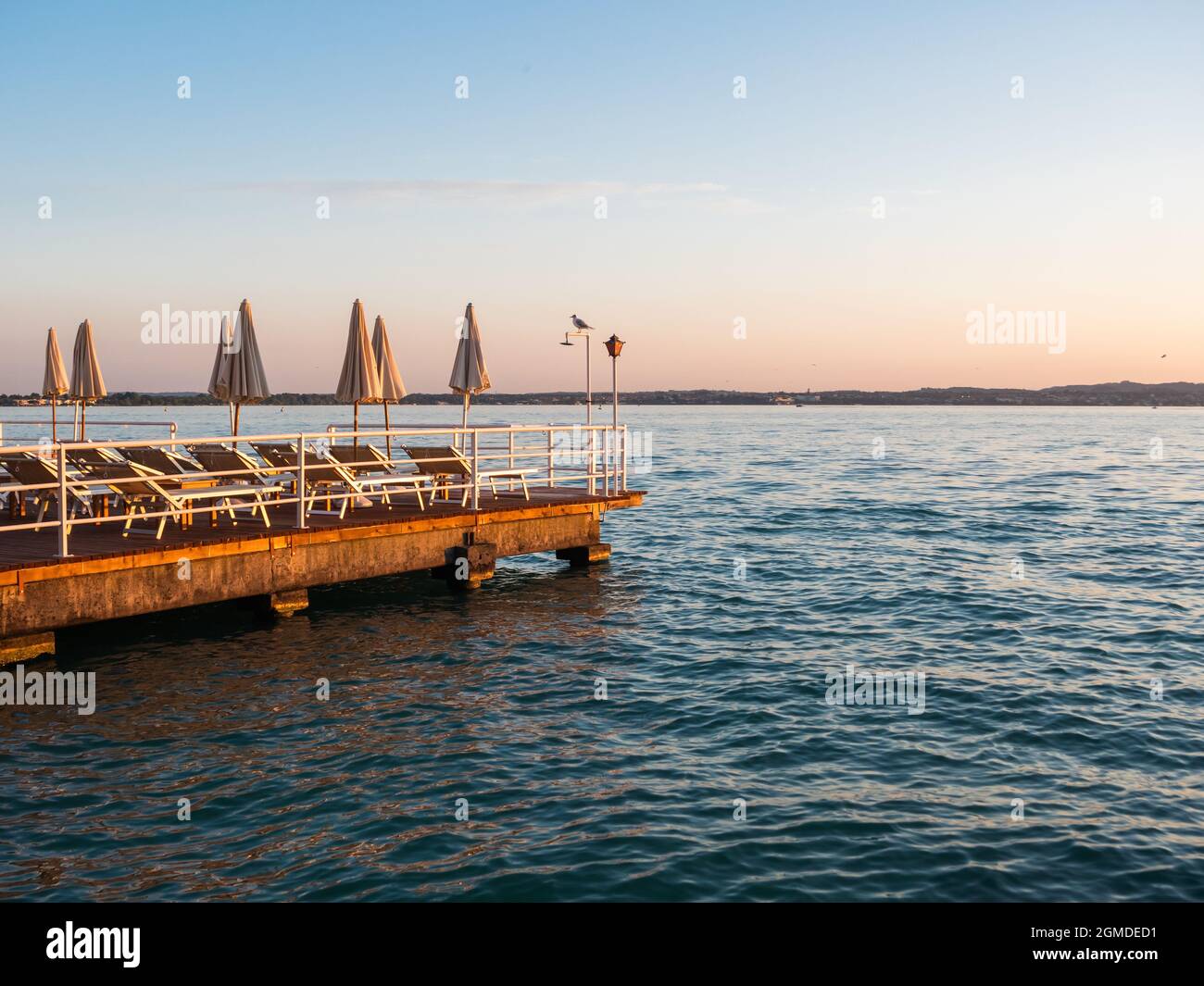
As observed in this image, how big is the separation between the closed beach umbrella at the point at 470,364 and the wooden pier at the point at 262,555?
76.7 inches

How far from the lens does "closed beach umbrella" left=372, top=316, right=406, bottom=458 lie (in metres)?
17.8

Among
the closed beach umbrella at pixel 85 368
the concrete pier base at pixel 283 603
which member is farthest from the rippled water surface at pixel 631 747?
the closed beach umbrella at pixel 85 368

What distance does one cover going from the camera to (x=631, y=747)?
928 centimetres

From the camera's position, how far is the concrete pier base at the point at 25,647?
10.9 meters

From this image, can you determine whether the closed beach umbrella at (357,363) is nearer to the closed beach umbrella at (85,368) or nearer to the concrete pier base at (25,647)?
the closed beach umbrella at (85,368)

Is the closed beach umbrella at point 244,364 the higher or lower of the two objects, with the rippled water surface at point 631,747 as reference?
higher

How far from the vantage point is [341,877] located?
22.1 feet

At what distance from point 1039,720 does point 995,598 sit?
22.1 ft

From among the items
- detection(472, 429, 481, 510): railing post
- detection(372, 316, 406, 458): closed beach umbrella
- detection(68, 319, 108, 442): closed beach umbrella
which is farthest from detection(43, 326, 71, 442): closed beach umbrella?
detection(472, 429, 481, 510): railing post

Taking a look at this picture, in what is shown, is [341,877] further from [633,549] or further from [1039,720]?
[633,549]
